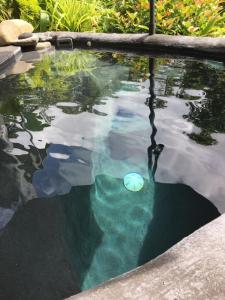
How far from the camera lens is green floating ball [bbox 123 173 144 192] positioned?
3.00 meters

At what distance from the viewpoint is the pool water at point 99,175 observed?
2.26 meters

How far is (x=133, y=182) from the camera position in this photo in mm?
3092

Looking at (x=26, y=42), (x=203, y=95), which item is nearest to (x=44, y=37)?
(x=26, y=42)

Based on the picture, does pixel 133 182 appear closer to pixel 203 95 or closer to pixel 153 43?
pixel 203 95

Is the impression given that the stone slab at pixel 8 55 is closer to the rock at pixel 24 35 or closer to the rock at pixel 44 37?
the rock at pixel 24 35

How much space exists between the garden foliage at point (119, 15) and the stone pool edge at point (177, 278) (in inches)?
308

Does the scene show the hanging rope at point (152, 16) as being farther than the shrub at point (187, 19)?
No

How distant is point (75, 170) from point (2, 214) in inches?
33.0

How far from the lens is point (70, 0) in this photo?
10.1 meters

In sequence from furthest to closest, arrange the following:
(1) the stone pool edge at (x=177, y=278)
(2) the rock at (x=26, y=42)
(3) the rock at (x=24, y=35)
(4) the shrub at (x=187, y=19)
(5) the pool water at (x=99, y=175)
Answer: (4) the shrub at (x=187, y=19), (3) the rock at (x=24, y=35), (2) the rock at (x=26, y=42), (5) the pool water at (x=99, y=175), (1) the stone pool edge at (x=177, y=278)

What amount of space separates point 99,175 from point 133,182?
332 millimetres

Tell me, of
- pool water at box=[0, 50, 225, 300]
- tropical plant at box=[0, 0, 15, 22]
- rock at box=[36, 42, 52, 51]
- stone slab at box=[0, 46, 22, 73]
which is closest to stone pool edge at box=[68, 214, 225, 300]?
pool water at box=[0, 50, 225, 300]

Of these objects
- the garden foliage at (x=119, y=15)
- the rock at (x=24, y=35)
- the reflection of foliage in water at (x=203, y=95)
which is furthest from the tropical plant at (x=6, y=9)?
the reflection of foliage in water at (x=203, y=95)

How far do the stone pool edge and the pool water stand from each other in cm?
55
